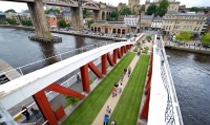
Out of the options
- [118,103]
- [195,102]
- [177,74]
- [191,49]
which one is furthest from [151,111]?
[191,49]

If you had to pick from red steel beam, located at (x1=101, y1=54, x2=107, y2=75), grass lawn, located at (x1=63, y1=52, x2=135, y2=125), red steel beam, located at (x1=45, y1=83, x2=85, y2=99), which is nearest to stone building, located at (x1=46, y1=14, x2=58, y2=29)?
red steel beam, located at (x1=101, y1=54, x2=107, y2=75)

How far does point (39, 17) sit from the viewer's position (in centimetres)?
5988

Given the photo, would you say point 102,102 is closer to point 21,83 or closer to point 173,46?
point 21,83

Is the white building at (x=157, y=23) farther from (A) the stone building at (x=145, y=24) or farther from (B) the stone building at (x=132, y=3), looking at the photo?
(B) the stone building at (x=132, y=3)

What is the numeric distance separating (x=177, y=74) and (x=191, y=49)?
2192 centimetres

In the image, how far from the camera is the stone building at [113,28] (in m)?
65.8

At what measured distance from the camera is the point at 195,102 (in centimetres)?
1947

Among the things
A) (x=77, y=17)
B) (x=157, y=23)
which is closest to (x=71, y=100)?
(x=157, y=23)

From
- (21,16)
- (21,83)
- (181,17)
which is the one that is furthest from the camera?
(21,16)

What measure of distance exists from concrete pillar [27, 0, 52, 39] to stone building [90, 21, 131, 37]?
28.5 metres

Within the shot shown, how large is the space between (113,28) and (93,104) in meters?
61.6

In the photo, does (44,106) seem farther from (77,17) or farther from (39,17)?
(77,17)

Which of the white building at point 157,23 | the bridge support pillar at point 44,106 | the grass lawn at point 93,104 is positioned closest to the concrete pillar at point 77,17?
the white building at point 157,23

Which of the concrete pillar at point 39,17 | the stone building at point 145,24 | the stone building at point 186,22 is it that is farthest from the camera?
the stone building at point 145,24
